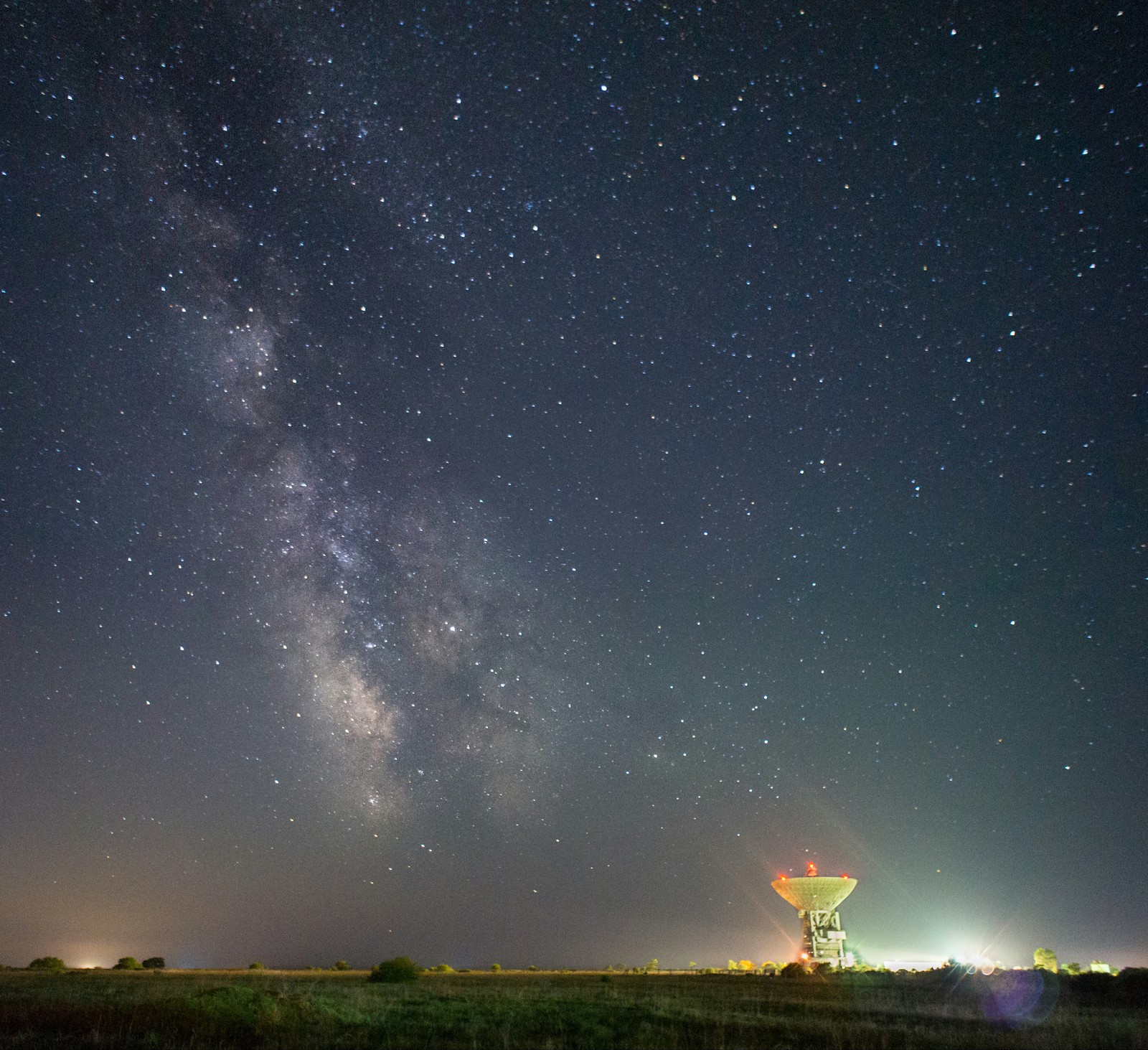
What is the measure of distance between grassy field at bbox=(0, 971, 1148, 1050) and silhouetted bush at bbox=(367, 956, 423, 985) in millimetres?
12013

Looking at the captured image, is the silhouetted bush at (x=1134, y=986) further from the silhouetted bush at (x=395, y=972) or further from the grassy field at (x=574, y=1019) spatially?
the silhouetted bush at (x=395, y=972)

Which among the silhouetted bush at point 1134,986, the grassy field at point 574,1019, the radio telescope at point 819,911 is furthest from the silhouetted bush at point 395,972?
the radio telescope at point 819,911

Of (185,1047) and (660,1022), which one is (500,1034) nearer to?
(660,1022)

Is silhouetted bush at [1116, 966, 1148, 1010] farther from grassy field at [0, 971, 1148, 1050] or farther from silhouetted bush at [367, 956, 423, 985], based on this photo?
silhouetted bush at [367, 956, 423, 985]

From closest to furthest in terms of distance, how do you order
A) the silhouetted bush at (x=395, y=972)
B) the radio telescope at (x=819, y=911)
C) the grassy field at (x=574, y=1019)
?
→ the grassy field at (x=574, y=1019), the silhouetted bush at (x=395, y=972), the radio telescope at (x=819, y=911)

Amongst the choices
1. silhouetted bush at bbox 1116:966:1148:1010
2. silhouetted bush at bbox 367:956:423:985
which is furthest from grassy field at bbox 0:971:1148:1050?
silhouetted bush at bbox 367:956:423:985

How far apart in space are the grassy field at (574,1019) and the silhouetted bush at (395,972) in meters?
12.0

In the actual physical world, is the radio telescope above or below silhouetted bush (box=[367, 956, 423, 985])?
above

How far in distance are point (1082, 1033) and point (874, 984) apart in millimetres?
16546

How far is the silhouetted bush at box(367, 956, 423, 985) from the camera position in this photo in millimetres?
33469

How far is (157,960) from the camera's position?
55.4 meters

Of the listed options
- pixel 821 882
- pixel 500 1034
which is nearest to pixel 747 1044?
pixel 500 1034

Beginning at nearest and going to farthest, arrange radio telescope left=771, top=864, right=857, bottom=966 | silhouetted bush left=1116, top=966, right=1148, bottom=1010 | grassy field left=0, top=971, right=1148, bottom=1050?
1. grassy field left=0, top=971, right=1148, bottom=1050
2. silhouetted bush left=1116, top=966, right=1148, bottom=1010
3. radio telescope left=771, top=864, right=857, bottom=966

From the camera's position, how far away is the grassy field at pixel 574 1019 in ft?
38.2
